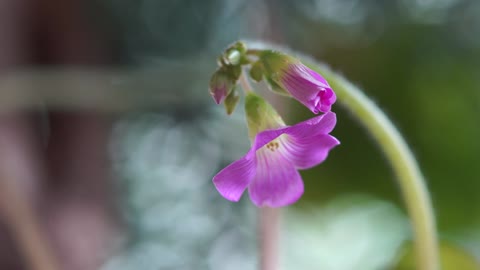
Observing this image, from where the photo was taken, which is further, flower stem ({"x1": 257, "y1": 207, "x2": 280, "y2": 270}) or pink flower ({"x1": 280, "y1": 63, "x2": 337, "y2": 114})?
flower stem ({"x1": 257, "y1": 207, "x2": 280, "y2": 270})

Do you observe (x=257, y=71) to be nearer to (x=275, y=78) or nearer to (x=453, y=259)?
(x=275, y=78)

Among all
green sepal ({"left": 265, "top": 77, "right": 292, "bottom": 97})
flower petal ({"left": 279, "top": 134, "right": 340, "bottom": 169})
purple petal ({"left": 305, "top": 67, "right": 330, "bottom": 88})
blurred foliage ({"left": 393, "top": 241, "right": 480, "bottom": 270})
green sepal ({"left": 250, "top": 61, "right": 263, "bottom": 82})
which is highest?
blurred foliage ({"left": 393, "top": 241, "right": 480, "bottom": 270})

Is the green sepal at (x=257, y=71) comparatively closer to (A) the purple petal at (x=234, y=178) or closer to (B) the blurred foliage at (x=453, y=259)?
(A) the purple petal at (x=234, y=178)

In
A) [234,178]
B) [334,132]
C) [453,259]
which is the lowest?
[234,178]

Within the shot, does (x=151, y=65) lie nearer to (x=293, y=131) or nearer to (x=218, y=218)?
(x=218, y=218)

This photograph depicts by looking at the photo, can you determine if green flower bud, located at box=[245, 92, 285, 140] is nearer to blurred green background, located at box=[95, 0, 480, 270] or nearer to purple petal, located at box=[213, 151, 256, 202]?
purple petal, located at box=[213, 151, 256, 202]

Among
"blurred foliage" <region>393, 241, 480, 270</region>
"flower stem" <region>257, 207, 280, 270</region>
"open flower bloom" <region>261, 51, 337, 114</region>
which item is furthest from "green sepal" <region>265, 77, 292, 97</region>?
"blurred foliage" <region>393, 241, 480, 270</region>

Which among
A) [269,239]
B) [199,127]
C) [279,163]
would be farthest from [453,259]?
[199,127]
